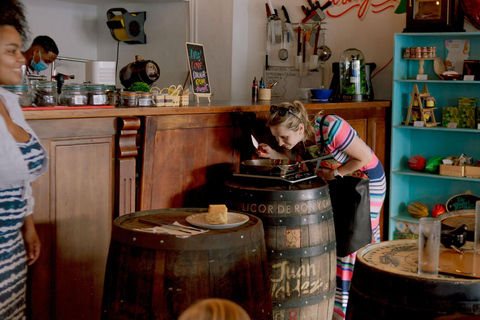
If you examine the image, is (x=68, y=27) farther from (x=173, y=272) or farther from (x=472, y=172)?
(x=173, y=272)

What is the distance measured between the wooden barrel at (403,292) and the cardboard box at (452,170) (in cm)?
287

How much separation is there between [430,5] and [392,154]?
1.18 meters

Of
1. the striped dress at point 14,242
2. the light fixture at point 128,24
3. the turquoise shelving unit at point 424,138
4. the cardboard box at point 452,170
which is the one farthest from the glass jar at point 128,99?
the light fixture at point 128,24

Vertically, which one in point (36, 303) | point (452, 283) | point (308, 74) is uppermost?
point (308, 74)

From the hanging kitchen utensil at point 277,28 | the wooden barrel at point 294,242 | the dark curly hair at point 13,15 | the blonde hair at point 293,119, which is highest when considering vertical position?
the hanging kitchen utensil at point 277,28

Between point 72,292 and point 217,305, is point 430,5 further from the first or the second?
point 217,305

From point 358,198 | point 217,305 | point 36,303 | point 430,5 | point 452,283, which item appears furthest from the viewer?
point 430,5

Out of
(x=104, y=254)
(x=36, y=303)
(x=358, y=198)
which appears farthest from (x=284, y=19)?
(x=36, y=303)

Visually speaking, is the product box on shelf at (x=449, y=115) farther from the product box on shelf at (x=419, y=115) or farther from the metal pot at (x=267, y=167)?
the metal pot at (x=267, y=167)

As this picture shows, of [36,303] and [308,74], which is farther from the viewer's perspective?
[308,74]

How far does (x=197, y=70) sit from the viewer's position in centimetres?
386

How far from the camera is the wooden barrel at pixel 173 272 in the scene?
6.04 ft

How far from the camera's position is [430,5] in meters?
4.57

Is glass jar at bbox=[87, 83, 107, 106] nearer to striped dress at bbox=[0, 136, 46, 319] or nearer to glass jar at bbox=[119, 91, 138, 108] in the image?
glass jar at bbox=[119, 91, 138, 108]
